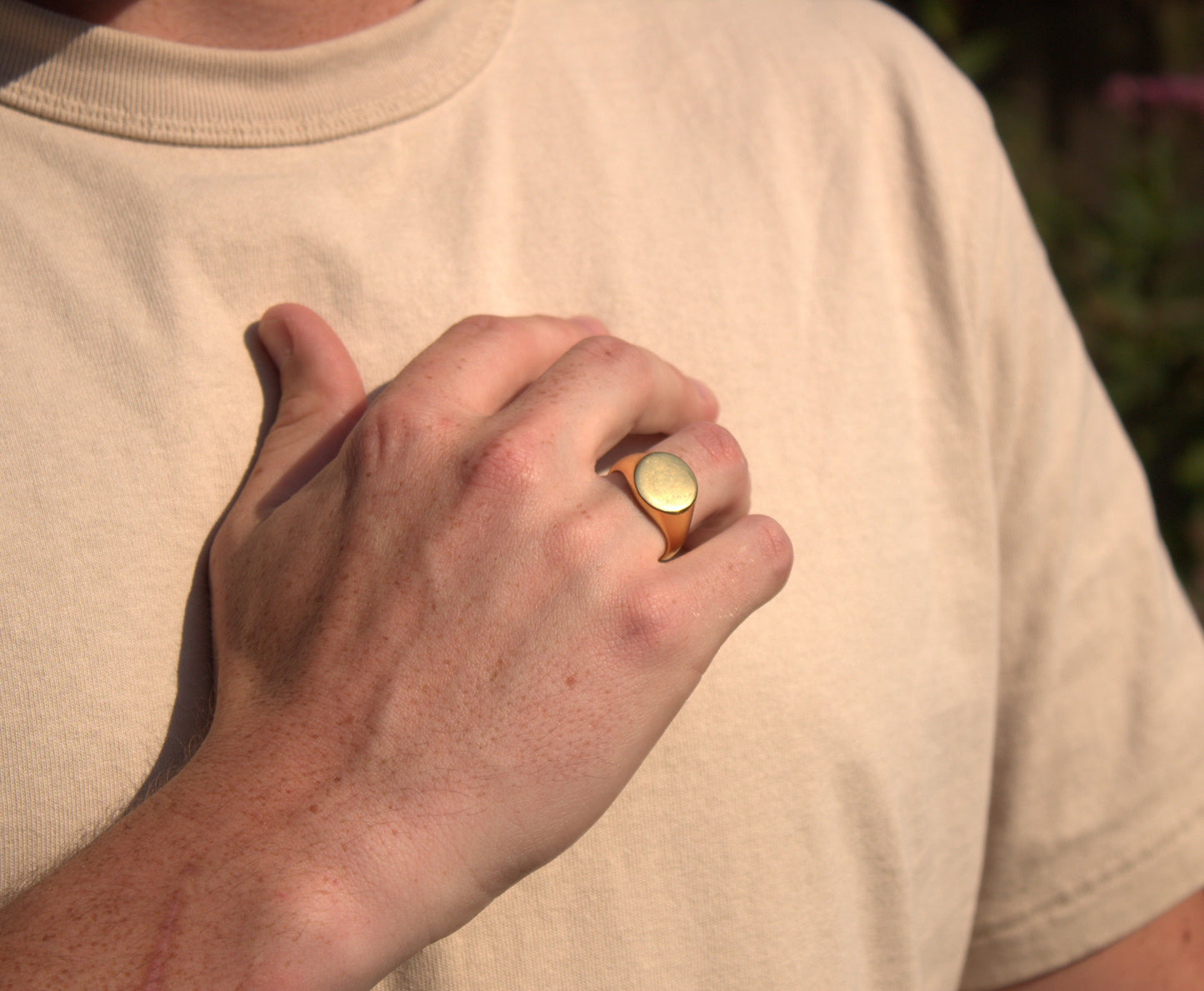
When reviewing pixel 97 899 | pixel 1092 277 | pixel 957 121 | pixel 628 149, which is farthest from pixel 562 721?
pixel 1092 277

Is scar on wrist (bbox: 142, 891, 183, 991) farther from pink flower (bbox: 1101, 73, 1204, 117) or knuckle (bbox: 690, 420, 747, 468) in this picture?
pink flower (bbox: 1101, 73, 1204, 117)

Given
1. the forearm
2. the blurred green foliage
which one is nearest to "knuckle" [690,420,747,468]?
the forearm

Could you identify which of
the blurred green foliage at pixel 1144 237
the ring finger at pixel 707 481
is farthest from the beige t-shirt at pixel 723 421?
the blurred green foliage at pixel 1144 237

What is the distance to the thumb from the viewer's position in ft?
2.43

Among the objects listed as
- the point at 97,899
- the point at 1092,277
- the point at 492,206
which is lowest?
the point at 1092,277

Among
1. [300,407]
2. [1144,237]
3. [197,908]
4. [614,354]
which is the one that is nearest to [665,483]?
[614,354]

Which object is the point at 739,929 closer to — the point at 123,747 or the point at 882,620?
the point at 882,620

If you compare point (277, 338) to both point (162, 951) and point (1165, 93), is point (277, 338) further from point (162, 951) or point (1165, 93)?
point (1165, 93)

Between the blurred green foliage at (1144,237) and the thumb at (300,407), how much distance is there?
282 cm

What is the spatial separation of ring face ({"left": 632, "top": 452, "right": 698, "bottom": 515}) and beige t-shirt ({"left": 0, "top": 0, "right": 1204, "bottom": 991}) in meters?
0.18

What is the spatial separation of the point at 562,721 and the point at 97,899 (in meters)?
0.30

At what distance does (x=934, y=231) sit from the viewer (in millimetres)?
997

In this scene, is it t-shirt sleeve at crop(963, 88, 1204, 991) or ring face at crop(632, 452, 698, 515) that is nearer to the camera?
ring face at crop(632, 452, 698, 515)

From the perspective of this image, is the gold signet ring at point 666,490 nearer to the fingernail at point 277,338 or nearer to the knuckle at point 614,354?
the knuckle at point 614,354
